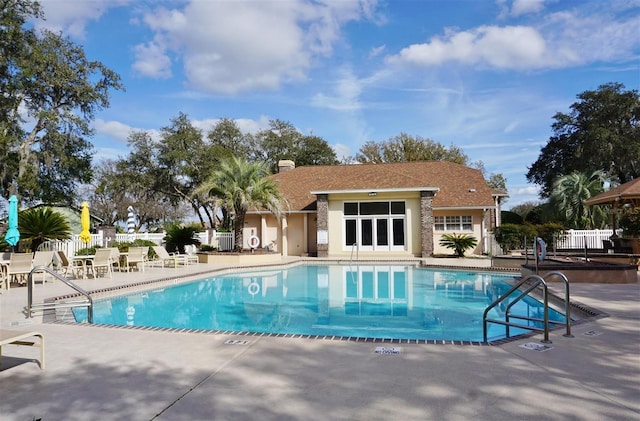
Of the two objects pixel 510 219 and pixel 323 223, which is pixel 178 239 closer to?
pixel 323 223

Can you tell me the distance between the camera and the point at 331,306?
34.0ft

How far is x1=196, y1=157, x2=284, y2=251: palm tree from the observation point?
65.3ft

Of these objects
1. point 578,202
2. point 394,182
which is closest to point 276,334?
point 394,182

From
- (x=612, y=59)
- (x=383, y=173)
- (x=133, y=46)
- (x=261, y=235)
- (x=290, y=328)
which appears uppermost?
(x=133, y=46)

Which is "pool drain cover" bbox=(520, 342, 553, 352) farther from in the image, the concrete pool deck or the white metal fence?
the white metal fence

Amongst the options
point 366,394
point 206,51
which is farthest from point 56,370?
point 206,51

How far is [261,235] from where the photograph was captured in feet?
81.7

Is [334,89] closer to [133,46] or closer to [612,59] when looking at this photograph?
[133,46]

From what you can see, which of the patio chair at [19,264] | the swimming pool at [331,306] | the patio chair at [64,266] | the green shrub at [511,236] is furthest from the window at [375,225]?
the patio chair at [19,264]

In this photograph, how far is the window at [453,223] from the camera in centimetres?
2297

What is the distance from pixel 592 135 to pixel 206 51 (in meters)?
34.8

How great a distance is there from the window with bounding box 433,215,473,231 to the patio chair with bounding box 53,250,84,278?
17.4 meters

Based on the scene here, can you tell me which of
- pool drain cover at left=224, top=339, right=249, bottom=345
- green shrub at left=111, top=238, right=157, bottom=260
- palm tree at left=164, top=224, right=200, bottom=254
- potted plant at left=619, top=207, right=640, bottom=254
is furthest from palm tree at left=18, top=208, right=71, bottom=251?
potted plant at left=619, top=207, right=640, bottom=254

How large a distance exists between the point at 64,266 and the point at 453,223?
18.4 m
